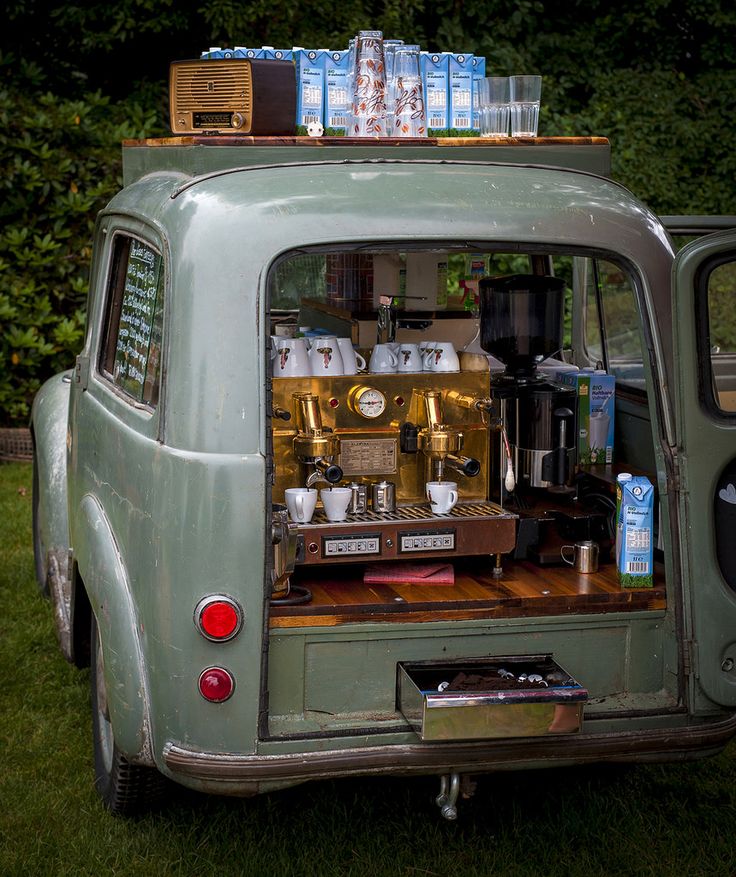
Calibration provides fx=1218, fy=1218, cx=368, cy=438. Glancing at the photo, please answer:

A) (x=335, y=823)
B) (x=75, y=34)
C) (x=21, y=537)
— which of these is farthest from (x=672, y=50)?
(x=335, y=823)

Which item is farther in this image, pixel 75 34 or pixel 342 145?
pixel 75 34

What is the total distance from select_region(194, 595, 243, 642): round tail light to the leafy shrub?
5869 mm

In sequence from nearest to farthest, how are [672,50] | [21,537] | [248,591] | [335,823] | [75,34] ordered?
1. [248,591]
2. [335,823]
3. [21,537]
4. [75,34]
5. [672,50]

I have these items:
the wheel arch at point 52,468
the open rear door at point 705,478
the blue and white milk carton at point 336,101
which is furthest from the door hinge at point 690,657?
the wheel arch at point 52,468

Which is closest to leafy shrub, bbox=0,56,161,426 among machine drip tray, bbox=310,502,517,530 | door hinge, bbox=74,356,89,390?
door hinge, bbox=74,356,89,390

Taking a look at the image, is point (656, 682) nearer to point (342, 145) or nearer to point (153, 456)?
point (153, 456)

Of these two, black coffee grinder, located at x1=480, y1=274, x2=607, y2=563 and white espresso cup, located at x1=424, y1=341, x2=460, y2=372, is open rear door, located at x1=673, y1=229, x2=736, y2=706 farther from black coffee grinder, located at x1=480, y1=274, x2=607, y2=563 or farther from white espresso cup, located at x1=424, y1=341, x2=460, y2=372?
white espresso cup, located at x1=424, y1=341, x2=460, y2=372

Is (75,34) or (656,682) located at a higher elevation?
(75,34)

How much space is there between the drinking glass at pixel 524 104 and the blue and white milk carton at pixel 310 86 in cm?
60

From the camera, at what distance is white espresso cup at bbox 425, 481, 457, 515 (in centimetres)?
358

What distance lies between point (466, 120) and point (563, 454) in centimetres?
111

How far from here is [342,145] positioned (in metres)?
3.50

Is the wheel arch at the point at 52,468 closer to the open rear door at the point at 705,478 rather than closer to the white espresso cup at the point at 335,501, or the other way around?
the white espresso cup at the point at 335,501

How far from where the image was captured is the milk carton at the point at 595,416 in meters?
4.26
